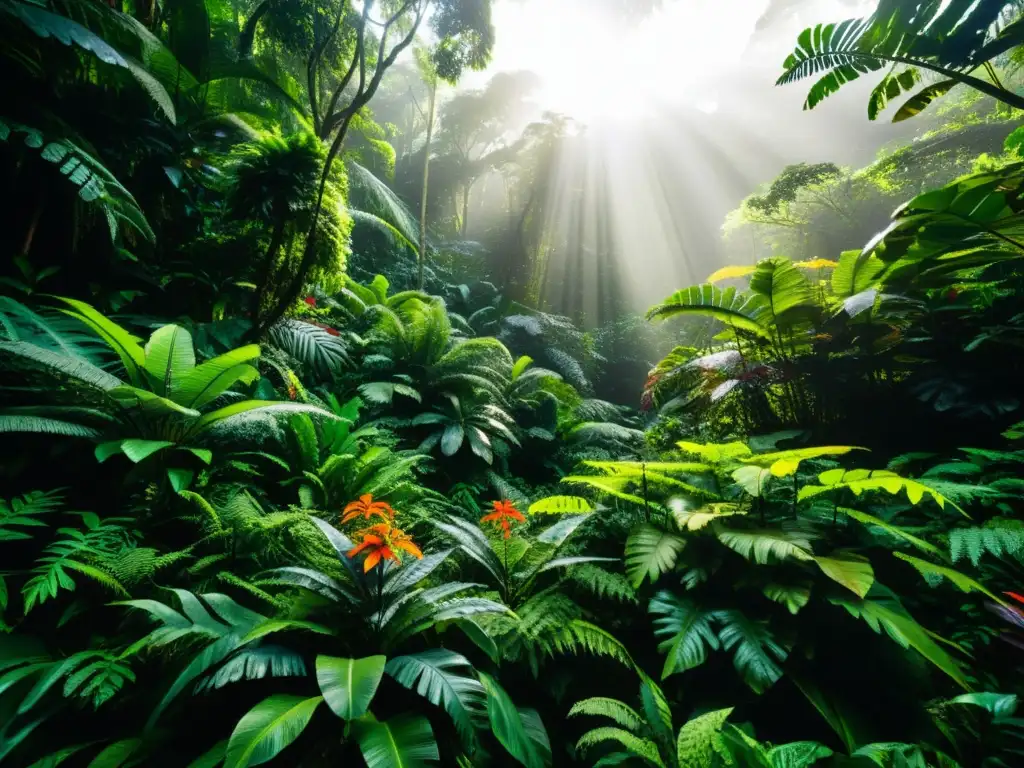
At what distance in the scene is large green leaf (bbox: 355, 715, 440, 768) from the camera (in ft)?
3.19

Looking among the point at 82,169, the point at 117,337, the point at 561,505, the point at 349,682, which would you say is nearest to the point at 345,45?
the point at 82,169

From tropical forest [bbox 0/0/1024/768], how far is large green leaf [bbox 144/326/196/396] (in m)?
0.02

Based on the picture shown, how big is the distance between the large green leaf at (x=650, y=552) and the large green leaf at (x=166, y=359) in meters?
2.07

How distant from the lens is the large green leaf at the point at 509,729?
1079 mm

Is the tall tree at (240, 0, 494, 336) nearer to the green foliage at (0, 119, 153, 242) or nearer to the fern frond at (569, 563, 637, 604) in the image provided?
the green foliage at (0, 119, 153, 242)

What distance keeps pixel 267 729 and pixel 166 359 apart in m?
1.68

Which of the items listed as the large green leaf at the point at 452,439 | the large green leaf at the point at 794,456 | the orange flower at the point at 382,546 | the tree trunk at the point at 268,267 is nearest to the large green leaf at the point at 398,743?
the orange flower at the point at 382,546

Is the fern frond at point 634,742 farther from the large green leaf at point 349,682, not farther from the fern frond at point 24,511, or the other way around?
the fern frond at point 24,511

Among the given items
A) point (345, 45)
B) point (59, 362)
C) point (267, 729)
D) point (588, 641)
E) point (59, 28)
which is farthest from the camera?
point (345, 45)

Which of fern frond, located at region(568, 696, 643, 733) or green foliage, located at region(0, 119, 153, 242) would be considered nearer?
fern frond, located at region(568, 696, 643, 733)

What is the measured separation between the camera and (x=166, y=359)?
1952 mm

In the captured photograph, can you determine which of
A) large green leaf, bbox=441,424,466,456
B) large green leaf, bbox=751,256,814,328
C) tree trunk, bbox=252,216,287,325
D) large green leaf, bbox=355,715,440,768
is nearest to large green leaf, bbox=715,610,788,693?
large green leaf, bbox=355,715,440,768

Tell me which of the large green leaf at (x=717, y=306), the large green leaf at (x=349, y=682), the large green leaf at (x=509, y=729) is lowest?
the large green leaf at (x=509, y=729)

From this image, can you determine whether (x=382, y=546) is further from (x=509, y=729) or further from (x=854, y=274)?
(x=854, y=274)
